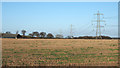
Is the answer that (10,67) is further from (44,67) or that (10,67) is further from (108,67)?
(108,67)

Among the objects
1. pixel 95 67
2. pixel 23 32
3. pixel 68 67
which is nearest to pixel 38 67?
pixel 68 67

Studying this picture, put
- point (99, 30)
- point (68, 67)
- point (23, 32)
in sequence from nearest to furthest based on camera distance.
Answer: point (68, 67) < point (99, 30) < point (23, 32)

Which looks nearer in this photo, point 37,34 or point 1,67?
point 1,67

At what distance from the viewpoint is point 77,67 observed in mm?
11250

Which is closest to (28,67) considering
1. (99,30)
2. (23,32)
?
(99,30)

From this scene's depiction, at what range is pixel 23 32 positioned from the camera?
138250mm

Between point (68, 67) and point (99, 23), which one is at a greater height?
point (99, 23)

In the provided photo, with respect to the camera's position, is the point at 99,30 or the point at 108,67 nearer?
the point at 108,67

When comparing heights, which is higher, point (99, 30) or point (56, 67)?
point (99, 30)

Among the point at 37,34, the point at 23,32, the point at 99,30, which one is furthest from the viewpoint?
the point at 37,34

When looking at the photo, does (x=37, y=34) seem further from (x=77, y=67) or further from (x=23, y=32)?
(x=77, y=67)

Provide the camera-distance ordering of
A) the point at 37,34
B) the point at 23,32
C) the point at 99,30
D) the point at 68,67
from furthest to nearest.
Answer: the point at 37,34
the point at 23,32
the point at 99,30
the point at 68,67

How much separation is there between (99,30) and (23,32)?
274 feet

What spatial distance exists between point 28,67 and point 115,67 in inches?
219
